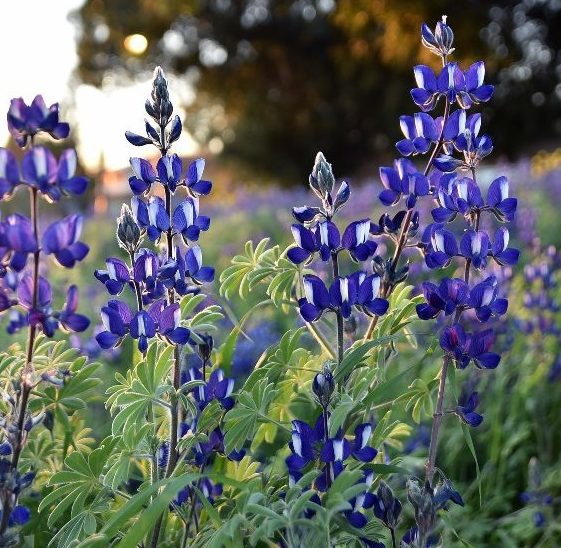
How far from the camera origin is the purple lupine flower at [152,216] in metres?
1.21

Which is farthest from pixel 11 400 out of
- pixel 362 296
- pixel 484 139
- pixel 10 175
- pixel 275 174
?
pixel 275 174

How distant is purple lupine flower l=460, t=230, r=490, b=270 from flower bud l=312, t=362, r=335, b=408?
0.99ft

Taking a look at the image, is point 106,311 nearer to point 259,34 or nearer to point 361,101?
point 361,101

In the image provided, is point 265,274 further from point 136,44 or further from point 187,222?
point 136,44

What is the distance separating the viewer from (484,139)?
1337mm

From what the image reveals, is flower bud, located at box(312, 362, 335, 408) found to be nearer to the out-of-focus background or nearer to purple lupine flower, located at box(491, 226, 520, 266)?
purple lupine flower, located at box(491, 226, 520, 266)

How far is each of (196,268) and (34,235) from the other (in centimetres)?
31

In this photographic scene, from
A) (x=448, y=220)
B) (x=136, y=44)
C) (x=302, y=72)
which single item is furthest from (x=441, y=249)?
(x=302, y=72)

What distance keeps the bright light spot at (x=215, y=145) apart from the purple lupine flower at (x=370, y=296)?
78.2ft

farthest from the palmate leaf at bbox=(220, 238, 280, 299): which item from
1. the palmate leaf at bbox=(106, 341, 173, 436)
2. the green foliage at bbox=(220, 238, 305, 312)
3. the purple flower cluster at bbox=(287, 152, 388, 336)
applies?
the palmate leaf at bbox=(106, 341, 173, 436)

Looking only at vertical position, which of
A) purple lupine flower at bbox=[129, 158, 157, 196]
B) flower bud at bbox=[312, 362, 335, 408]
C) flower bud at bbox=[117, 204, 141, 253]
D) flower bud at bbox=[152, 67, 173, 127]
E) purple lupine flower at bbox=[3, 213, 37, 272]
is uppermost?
flower bud at bbox=[152, 67, 173, 127]

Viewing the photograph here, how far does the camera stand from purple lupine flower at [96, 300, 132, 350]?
1.15m

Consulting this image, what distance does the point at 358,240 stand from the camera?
4.12 ft

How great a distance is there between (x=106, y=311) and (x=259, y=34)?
24.9 m
